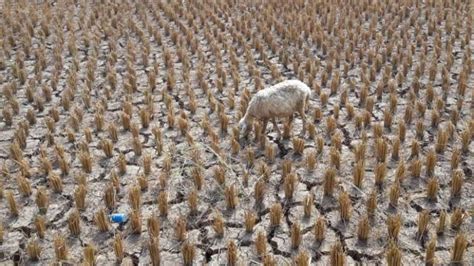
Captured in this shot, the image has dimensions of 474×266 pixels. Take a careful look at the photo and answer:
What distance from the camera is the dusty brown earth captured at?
4047 millimetres

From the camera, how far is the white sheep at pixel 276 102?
5113 millimetres

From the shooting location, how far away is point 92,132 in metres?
5.86

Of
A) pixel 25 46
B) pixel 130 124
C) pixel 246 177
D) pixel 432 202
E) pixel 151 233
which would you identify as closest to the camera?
pixel 151 233

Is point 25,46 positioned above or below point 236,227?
above

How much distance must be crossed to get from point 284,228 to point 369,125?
207 centimetres

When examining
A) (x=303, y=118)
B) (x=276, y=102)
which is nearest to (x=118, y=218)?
(x=276, y=102)

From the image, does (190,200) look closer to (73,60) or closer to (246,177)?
(246,177)

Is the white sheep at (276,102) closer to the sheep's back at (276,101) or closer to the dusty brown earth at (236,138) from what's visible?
the sheep's back at (276,101)

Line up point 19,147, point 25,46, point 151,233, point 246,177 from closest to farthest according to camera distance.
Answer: point 151,233 → point 246,177 → point 19,147 → point 25,46

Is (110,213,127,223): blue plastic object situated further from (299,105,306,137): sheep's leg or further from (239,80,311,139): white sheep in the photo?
(299,105,306,137): sheep's leg

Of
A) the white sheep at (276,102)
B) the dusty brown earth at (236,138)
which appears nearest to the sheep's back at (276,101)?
the white sheep at (276,102)

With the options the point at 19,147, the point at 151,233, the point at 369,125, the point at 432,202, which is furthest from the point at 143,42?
the point at 432,202

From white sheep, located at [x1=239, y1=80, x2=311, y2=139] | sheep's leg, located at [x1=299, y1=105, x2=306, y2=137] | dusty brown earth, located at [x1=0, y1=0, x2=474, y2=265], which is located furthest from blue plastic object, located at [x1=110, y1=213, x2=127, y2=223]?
sheep's leg, located at [x1=299, y1=105, x2=306, y2=137]

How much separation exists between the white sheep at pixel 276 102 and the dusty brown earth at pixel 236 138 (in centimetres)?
28
